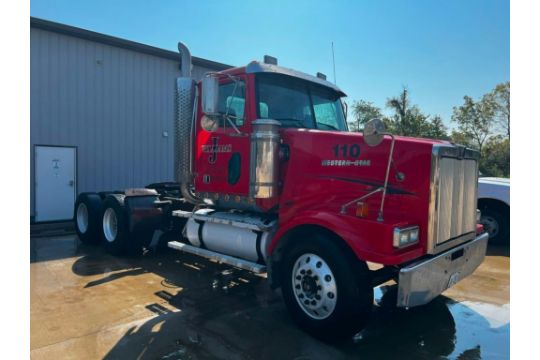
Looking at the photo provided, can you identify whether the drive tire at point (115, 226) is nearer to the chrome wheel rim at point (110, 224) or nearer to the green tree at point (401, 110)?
the chrome wheel rim at point (110, 224)

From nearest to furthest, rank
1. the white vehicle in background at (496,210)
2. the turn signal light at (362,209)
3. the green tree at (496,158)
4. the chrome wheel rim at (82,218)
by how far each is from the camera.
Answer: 1. the turn signal light at (362,209)
2. the chrome wheel rim at (82,218)
3. the white vehicle in background at (496,210)
4. the green tree at (496,158)

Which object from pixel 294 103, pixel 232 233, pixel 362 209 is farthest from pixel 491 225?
pixel 232 233

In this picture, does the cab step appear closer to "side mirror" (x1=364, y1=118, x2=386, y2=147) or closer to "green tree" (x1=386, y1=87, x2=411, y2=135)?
"side mirror" (x1=364, y1=118, x2=386, y2=147)

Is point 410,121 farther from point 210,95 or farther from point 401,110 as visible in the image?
point 210,95

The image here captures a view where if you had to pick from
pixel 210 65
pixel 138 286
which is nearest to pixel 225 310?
pixel 138 286

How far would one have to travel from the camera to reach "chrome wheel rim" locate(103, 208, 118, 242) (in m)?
7.16

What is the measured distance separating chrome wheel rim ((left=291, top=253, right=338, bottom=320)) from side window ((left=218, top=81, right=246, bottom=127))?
6.40ft

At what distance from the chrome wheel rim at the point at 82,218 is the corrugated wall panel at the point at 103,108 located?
2.52m

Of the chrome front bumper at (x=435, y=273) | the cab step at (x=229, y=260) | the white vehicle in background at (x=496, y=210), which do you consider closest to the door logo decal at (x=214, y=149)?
the cab step at (x=229, y=260)

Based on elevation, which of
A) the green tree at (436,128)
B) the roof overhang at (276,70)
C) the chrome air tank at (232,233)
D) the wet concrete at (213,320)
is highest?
the green tree at (436,128)

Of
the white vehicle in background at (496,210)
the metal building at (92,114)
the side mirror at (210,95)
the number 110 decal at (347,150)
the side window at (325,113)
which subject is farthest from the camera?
the metal building at (92,114)

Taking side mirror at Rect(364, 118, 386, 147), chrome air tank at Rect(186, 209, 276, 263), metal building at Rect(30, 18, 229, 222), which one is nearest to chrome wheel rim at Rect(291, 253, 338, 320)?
chrome air tank at Rect(186, 209, 276, 263)

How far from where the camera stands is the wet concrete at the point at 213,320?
3.50 m

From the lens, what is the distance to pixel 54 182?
1004 cm
